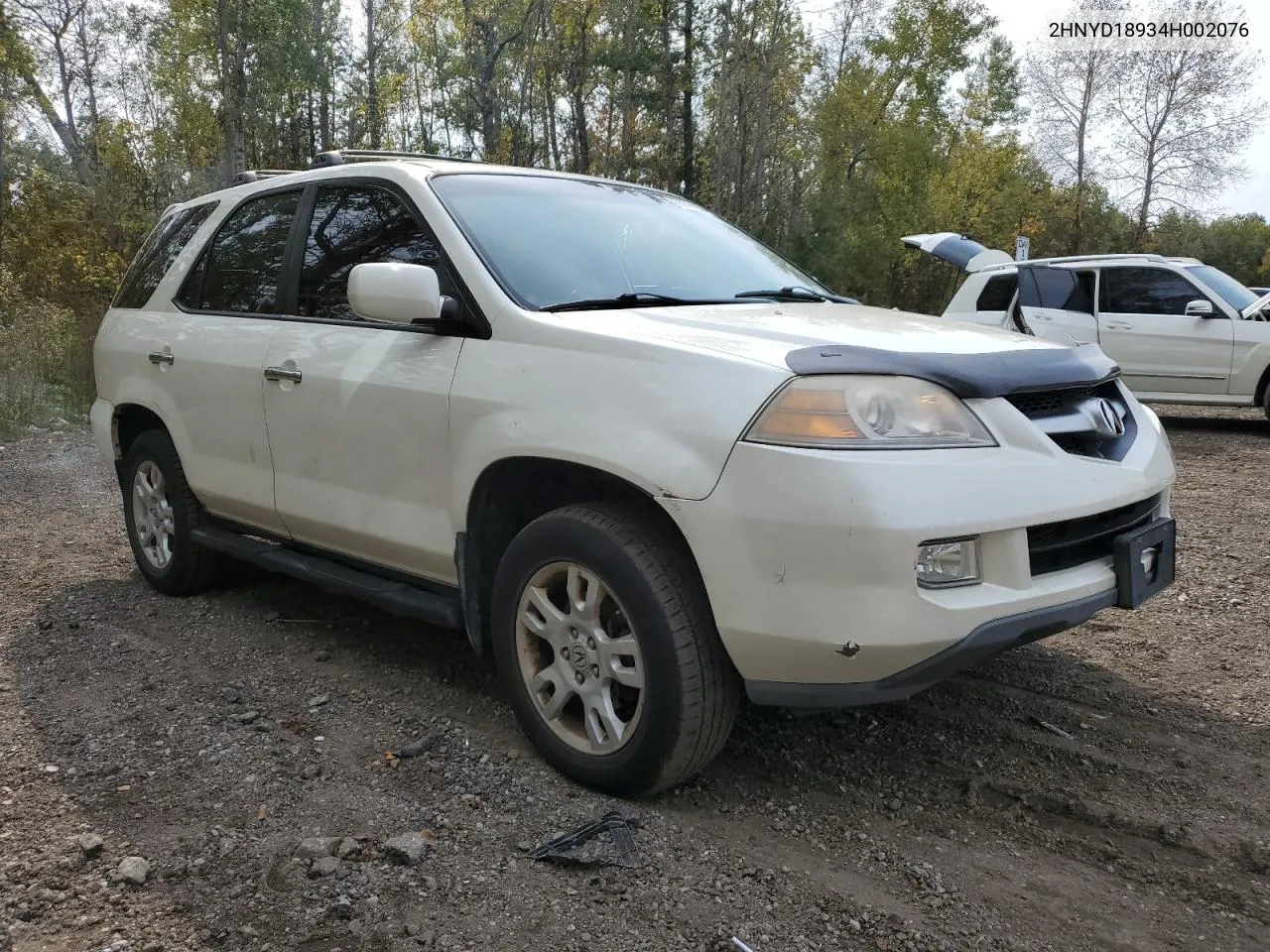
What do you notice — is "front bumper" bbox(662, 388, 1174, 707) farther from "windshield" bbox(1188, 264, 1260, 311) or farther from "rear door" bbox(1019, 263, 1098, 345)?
"windshield" bbox(1188, 264, 1260, 311)

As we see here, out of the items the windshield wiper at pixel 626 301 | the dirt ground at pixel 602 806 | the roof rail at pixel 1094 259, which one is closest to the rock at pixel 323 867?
the dirt ground at pixel 602 806

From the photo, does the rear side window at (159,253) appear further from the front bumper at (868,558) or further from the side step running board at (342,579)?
the front bumper at (868,558)

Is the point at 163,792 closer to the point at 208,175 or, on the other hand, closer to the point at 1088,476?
the point at 1088,476

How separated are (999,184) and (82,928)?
1653 inches

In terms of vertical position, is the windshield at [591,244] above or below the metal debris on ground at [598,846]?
above

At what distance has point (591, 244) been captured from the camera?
339 centimetres

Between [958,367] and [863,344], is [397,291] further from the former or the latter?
[958,367]

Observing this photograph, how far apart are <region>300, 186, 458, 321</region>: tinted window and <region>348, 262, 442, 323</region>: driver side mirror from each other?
0.36 meters

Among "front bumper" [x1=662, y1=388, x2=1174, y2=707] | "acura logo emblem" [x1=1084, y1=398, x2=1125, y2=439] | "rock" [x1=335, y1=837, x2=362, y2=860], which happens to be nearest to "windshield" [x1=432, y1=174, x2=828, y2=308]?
"front bumper" [x1=662, y1=388, x2=1174, y2=707]

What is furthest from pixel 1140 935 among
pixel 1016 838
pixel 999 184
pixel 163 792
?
pixel 999 184

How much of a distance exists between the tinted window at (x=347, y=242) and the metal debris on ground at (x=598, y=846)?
1.81 metres

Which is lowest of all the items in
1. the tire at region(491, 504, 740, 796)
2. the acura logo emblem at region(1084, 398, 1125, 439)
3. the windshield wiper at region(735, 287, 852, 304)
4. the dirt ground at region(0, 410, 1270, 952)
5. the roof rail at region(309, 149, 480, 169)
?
the dirt ground at region(0, 410, 1270, 952)

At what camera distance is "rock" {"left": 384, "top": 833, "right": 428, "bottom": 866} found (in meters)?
2.46

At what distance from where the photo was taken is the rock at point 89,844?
251cm
